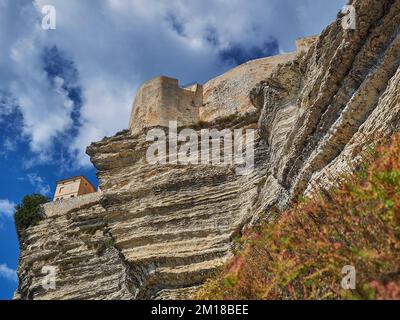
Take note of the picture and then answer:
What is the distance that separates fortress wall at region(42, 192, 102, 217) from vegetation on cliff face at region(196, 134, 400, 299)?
2509 cm

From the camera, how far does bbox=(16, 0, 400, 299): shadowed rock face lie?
27.3 feet

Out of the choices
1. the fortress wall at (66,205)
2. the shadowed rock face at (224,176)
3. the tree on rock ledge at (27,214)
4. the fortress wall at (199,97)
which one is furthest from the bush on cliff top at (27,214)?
the fortress wall at (199,97)

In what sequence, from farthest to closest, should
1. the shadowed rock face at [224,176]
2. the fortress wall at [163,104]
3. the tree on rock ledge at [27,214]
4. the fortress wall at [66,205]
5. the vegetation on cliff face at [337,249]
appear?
1. the tree on rock ledge at [27,214]
2. the fortress wall at [66,205]
3. the fortress wall at [163,104]
4. the shadowed rock face at [224,176]
5. the vegetation on cliff face at [337,249]

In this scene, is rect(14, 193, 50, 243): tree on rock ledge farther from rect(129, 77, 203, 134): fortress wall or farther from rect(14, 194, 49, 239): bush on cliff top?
rect(129, 77, 203, 134): fortress wall

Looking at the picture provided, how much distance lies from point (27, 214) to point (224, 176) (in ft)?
69.8

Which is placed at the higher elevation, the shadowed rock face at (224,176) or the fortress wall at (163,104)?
the fortress wall at (163,104)

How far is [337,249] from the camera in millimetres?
4719

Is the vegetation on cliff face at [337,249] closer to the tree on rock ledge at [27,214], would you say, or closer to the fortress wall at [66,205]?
the fortress wall at [66,205]

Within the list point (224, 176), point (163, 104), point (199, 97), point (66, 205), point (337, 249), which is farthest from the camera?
point (66, 205)

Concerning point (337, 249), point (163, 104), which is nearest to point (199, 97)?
point (163, 104)

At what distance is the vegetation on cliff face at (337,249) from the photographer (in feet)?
13.8

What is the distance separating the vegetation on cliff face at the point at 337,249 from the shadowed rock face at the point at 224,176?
7.11 feet

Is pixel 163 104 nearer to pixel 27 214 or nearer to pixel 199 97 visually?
pixel 199 97
